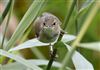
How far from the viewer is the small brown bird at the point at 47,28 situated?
72 centimetres

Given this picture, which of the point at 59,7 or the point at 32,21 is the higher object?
the point at 32,21

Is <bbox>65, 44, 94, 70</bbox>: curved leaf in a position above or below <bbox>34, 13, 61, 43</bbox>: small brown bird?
below

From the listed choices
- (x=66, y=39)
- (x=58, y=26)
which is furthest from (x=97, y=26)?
(x=58, y=26)

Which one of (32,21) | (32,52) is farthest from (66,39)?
(32,52)

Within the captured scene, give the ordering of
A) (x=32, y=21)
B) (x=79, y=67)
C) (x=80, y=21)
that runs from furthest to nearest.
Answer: (x=80, y=21), (x=32, y=21), (x=79, y=67)

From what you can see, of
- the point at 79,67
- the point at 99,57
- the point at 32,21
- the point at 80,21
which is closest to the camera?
the point at 79,67

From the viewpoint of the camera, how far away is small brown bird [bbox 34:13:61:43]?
0.72 meters

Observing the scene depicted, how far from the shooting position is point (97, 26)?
5.45 ft

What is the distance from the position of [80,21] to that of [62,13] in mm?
652

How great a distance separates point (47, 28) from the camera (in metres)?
0.71

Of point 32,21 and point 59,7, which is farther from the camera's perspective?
point 59,7

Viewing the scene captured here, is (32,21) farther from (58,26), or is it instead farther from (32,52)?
(32,52)

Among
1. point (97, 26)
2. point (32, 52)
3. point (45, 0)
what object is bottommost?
point (32, 52)

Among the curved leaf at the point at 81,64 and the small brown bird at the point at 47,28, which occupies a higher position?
the small brown bird at the point at 47,28
